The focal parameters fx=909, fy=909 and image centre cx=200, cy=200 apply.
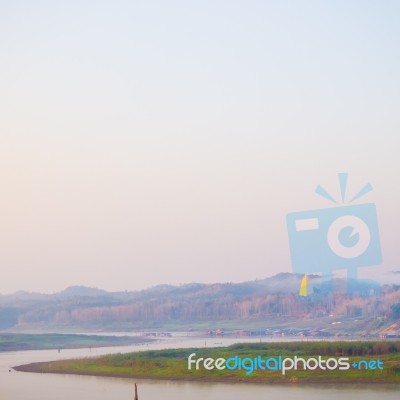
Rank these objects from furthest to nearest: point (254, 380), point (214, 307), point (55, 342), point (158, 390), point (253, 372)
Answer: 1. point (214, 307)
2. point (55, 342)
3. point (253, 372)
4. point (254, 380)
5. point (158, 390)

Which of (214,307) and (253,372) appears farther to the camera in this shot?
(214,307)

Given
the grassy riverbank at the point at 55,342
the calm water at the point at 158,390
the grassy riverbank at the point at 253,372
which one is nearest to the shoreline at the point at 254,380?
the grassy riverbank at the point at 253,372

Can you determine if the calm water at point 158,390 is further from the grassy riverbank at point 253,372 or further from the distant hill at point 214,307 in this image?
the distant hill at point 214,307

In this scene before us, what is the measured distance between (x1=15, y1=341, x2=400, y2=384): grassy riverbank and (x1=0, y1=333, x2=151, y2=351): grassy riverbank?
57.8 ft

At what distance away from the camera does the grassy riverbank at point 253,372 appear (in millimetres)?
30147

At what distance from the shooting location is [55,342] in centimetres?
6156

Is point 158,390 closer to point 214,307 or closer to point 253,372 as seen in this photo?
point 253,372

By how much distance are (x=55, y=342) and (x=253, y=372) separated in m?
32.0

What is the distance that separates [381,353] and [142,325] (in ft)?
183

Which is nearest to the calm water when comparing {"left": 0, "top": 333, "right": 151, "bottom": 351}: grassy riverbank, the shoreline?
the shoreline

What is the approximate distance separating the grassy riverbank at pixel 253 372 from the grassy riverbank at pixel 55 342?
17.6m

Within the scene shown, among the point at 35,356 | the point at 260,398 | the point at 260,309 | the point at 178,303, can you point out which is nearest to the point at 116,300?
the point at 178,303

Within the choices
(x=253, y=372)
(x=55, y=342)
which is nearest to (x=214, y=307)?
(x=55, y=342)

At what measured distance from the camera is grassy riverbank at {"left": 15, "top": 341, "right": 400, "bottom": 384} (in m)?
30.1
